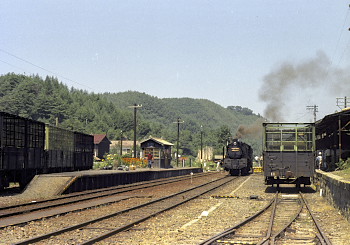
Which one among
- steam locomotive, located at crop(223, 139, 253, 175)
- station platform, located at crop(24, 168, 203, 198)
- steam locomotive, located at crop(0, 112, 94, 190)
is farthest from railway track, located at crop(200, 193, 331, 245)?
steam locomotive, located at crop(223, 139, 253, 175)

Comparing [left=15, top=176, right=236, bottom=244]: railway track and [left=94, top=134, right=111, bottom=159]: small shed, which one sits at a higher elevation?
[left=94, top=134, right=111, bottom=159]: small shed

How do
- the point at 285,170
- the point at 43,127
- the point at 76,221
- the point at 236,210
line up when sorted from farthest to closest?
the point at 43,127 < the point at 285,170 < the point at 236,210 < the point at 76,221

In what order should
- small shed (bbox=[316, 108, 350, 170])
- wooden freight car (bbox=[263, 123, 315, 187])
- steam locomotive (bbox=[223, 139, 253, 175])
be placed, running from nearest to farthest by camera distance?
wooden freight car (bbox=[263, 123, 315, 187]) < small shed (bbox=[316, 108, 350, 170]) < steam locomotive (bbox=[223, 139, 253, 175])

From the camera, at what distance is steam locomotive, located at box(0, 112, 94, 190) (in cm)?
2283

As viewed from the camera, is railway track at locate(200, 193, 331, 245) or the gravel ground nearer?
railway track at locate(200, 193, 331, 245)

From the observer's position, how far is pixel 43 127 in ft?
93.0

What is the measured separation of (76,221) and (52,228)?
56.2 inches

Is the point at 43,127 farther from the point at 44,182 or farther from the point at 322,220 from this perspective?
the point at 322,220

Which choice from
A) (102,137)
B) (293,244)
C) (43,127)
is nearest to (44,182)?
(43,127)

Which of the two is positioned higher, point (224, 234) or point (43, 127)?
point (43, 127)

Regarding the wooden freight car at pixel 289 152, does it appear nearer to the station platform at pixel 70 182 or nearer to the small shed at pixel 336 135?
the small shed at pixel 336 135

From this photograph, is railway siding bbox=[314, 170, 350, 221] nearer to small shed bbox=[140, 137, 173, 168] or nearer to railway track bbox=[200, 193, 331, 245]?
railway track bbox=[200, 193, 331, 245]

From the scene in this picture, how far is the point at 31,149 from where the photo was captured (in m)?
26.0

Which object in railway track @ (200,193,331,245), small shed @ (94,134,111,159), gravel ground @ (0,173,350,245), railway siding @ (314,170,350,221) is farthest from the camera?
small shed @ (94,134,111,159)
